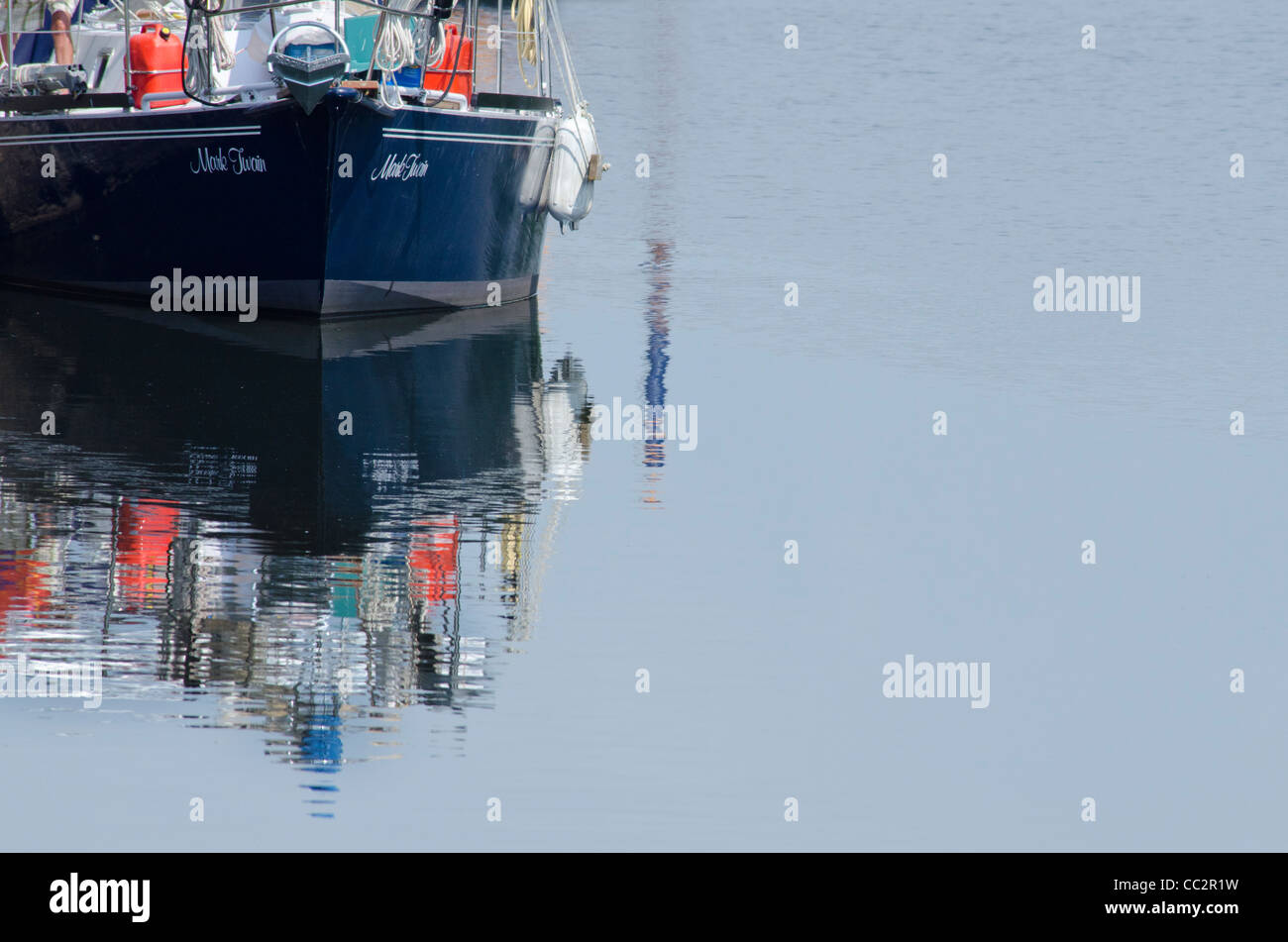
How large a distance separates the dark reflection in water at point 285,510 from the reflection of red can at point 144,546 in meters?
0.02

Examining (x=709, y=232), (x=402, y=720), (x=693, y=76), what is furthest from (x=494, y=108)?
(x=693, y=76)

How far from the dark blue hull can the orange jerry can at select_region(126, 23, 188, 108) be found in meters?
0.48

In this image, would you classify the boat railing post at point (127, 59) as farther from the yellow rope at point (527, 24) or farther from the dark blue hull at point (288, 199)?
the yellow rope at point (527, 24)

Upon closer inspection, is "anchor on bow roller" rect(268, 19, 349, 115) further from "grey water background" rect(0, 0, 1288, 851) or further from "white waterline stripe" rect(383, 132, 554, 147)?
"grey water background" rect(0, 0, 1288, 851)

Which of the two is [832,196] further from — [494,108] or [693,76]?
[693,76]

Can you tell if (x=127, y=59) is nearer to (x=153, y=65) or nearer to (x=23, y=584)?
(x=153, y=65)

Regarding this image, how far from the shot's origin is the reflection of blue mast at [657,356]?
15489 mm

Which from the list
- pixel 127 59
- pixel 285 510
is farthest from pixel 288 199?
pixel 285 510

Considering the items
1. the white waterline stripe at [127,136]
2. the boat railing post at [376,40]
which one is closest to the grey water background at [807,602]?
the boat railing post at [376,40]

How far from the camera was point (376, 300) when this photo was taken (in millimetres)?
21125

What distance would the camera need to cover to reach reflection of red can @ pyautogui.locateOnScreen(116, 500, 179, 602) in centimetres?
1130

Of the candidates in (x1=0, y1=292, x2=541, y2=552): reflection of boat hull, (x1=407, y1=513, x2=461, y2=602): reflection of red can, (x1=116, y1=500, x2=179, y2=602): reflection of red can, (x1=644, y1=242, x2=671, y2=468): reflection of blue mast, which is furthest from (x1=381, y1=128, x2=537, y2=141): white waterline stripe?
(x1=407, y1=513, x2=461, y2=602): reflection of red can

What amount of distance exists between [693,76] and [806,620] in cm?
3708

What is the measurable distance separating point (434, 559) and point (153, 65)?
1024 centimetres
